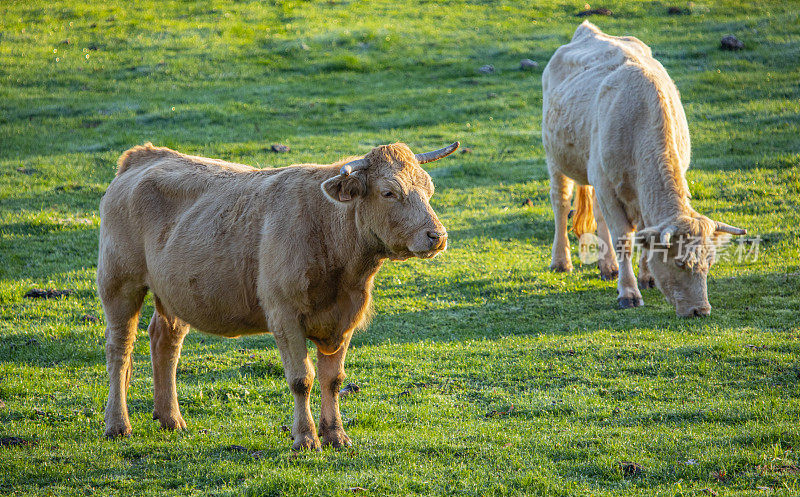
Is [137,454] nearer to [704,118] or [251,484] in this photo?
[251,484]

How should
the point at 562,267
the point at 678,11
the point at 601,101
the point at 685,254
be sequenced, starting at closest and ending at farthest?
the point at 685,254
the point at 601,101
the point at 562,267
the point at 678,11

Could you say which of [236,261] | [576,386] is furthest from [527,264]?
[236,261]

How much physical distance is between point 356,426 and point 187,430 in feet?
5.76

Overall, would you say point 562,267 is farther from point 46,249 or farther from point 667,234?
point 46,249

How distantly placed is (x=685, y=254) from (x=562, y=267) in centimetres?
381

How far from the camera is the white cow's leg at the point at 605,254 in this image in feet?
45.6

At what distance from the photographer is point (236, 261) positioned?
7527mm

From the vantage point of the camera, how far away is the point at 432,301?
13.0 meters

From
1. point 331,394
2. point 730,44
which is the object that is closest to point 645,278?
point 331,394

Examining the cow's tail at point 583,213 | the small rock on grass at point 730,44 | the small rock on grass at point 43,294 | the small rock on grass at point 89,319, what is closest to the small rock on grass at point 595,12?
the small rock on grass at point 730,44

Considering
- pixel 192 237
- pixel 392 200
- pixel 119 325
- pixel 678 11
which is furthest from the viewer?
pixel 678 11

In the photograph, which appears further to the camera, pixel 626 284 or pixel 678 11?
pixel 678 11

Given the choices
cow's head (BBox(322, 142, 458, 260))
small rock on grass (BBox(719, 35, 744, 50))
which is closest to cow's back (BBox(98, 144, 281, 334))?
cow's head (BBox(322, 142, 458, 260))

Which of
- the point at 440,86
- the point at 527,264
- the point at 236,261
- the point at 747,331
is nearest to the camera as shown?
the point at 236,261
